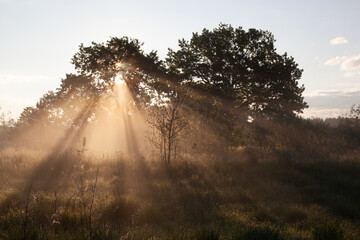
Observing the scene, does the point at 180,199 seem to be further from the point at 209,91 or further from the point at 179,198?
the point at 209,91

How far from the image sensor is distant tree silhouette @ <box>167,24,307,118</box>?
1677cm

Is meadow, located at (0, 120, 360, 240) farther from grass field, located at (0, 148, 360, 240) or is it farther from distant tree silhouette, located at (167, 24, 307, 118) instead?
distant tree silhouette, located at (167, 24, 307, 118)

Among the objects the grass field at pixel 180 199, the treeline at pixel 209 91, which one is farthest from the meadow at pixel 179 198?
the treeline at pixel 209 91

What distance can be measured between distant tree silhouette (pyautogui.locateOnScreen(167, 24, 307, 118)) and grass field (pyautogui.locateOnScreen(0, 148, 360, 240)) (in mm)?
5712

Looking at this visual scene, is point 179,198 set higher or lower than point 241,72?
lower

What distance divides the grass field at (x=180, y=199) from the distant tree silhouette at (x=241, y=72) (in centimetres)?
571

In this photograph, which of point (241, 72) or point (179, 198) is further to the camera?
point (241, 72)

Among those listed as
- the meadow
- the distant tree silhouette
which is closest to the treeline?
the distant tree silhouette

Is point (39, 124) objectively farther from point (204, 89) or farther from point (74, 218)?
point (74, 218)

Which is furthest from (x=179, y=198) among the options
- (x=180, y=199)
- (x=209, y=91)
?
(x=209, y=91)

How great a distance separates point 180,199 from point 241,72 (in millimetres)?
12059

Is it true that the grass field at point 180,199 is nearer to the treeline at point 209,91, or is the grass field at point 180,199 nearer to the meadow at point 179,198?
the meadow at point 179,198

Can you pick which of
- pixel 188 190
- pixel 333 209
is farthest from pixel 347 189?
pixel 188 190

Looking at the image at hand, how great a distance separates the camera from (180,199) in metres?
7.23
